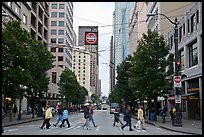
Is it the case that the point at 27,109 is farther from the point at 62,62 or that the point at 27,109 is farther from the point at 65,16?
the point at 65,16

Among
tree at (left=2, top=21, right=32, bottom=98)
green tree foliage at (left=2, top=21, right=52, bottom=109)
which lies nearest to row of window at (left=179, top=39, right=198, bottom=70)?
green tree foliage at (left=2, top=21, right=52, bottom=109)

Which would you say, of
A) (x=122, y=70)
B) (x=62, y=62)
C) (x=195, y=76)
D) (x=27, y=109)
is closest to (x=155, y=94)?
(x=195, y=76)

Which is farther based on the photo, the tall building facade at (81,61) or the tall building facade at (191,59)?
the tall building facade at (81,61)

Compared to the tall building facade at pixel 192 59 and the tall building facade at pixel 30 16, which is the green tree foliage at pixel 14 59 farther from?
the tall building facade at pixel 192 59

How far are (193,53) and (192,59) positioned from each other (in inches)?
40.6

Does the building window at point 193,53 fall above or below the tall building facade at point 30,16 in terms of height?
below

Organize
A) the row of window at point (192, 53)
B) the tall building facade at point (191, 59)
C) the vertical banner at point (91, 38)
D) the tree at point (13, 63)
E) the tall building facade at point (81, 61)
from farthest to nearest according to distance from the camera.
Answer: the tall building facade at point (81, 61), the row of window at point (192, 53), the tall building facade at point (191, 59), the tree at point (13, 63), the vertical banner at point (91, 38)

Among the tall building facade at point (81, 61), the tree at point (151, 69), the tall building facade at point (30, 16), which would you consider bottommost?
the tree at point (151, 69)

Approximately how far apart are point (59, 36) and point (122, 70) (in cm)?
6137

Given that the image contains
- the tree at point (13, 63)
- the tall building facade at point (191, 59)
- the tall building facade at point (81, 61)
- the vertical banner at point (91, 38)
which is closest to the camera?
the vertical banner at point (91, 38)

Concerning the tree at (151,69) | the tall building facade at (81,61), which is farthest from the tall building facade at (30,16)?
the tree at (151,69)

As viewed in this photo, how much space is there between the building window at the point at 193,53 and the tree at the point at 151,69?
3923 mm

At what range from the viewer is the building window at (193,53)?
138 ft

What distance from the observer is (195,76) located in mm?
41281
